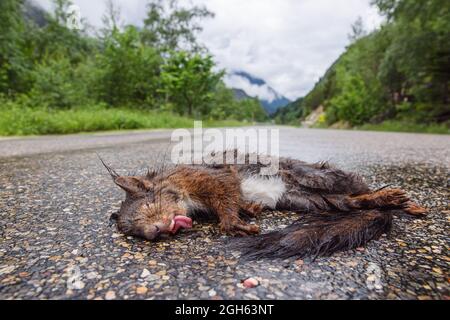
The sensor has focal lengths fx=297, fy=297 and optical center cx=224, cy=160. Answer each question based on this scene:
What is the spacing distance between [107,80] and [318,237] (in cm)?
2382

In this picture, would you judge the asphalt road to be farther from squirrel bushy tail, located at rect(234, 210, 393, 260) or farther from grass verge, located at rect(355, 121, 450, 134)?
grass verge, located at rect(355, 121, 450, 134)

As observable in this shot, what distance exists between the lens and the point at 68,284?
1.45 m

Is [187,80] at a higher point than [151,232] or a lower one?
higher

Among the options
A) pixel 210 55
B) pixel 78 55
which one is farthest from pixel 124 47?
pixel 78 55

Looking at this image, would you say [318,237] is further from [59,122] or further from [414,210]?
[59,122]

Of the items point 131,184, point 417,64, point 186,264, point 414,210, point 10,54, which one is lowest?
point 186,264

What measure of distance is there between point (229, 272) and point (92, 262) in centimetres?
78

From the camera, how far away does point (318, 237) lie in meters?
1.85

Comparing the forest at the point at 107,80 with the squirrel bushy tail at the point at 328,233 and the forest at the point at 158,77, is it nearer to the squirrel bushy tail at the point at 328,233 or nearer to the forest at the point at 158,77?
the forest at the point at 158,77

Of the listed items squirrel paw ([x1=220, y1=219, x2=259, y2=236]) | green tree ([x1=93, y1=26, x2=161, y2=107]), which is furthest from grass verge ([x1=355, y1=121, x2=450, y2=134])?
green tree ([x1=93, y1=26, x2=161, y2=107])

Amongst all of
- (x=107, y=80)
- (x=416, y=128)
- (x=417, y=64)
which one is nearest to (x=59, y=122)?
(x=107, y=80)

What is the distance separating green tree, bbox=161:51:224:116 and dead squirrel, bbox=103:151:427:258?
944 inches

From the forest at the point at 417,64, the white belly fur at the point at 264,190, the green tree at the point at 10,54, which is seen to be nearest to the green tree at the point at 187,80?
the green tree at the point at 10,54
